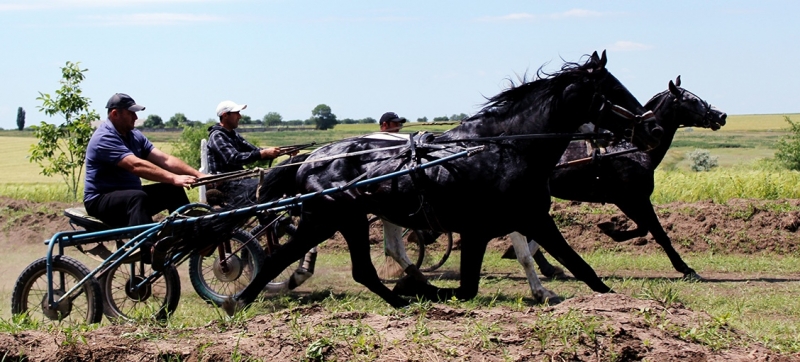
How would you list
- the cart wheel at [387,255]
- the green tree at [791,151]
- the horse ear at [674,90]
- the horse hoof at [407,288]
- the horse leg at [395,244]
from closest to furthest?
the horse hoof at [407,288]
the horse leg at [395,244]
the horse ear at [674,90]
the cart wheel at [387,255]
the green tree at [791,151]

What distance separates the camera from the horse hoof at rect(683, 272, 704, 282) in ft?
33.0

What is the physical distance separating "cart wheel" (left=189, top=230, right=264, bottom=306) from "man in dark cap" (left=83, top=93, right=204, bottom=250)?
3.56 ft

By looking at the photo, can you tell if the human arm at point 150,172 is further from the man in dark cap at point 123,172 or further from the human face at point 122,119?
the human face at point 122,119

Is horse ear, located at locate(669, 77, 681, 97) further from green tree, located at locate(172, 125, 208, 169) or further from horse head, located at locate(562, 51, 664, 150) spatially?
green tree, located at locate(172, 125, 208, 169)

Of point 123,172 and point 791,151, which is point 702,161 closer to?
point 791,151

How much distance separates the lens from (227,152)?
989 cm

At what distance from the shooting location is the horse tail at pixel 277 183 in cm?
903

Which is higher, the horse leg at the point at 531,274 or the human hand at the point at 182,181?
the human hand at the point at 182,181

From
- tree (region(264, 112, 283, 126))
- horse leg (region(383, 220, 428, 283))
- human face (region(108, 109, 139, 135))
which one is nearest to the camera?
human face (region(108, 109, 139, 135))

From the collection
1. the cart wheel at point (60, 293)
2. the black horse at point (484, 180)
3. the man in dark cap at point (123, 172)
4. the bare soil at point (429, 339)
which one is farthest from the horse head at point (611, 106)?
the cart wheel at point (60, 293)

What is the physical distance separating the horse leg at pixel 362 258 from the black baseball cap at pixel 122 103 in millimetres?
2050

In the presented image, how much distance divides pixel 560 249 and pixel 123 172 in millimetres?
3845

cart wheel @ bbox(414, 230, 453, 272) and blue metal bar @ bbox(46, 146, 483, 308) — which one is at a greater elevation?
blue metal bar @ bbox(46, 146, 483, 308)

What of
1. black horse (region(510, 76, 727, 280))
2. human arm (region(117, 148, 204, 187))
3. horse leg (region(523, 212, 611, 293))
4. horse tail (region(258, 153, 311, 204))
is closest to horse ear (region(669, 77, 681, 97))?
black horse (region(510, 76, 727, 280))
